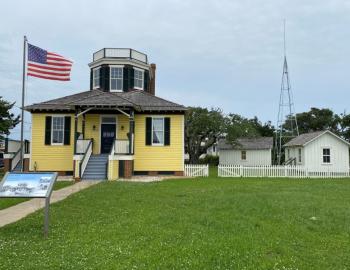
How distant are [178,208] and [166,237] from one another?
11.4 feet

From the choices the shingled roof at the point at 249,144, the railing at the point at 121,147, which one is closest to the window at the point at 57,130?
the railing at the point at 121,147

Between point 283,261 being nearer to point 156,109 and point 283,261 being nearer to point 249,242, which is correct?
point 249,242

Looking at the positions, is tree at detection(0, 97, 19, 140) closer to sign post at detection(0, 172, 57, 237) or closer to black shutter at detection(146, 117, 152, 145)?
black shutter at detection(146, 117, 152, 145)

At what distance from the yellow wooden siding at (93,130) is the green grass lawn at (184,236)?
1257 centimetres

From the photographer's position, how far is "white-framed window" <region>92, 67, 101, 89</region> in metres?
27.6

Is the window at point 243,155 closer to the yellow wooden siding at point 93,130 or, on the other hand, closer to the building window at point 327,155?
the building window at point 327,155

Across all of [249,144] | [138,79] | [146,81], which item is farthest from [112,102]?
[249,144]

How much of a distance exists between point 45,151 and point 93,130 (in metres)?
3.26

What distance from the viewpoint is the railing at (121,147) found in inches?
900

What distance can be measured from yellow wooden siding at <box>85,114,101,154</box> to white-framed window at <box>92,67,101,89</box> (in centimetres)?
398

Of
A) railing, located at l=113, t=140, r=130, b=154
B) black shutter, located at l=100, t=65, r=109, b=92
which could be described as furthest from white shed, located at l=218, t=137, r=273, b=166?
railing, located at l=113, t=140, r=130, b=154

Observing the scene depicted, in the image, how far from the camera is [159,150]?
24484mm

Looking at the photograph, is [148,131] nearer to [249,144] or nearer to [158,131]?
[158,131]

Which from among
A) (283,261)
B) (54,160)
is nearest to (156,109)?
(54,160)
